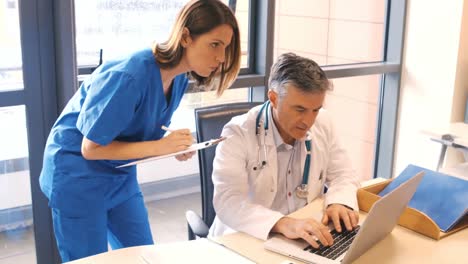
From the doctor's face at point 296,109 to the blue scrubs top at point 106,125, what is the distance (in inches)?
15.0

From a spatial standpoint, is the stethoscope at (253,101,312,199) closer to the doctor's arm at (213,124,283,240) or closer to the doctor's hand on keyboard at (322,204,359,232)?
the doctor's arm at (213,124,283,240)

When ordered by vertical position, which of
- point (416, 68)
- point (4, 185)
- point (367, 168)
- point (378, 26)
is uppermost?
point (378, 26)

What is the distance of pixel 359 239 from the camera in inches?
54.6

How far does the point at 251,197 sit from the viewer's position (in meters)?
1.86

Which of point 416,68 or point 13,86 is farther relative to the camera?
point 416,68

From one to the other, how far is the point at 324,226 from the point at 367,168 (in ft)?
7.87

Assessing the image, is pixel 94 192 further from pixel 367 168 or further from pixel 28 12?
pixel 367 168

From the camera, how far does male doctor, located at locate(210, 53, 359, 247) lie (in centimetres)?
170

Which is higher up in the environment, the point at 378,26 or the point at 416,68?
the point at 378,26

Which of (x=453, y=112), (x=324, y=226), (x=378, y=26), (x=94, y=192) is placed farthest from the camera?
(x=378, y=26)

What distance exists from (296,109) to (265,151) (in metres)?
0.18

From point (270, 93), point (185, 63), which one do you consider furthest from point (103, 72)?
point (270, 93)

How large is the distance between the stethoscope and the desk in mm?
300

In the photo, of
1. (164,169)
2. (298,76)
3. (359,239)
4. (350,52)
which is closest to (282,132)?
(298,76)
